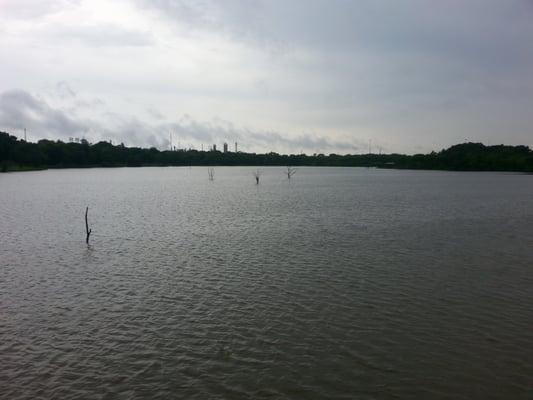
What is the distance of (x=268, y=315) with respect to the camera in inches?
573

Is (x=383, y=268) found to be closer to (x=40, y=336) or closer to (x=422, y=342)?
(x=422, y=342)

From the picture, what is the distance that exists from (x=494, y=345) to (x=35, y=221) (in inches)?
1525

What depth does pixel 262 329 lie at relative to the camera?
1335cm

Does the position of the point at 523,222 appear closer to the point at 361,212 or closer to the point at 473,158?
the point at 361,212

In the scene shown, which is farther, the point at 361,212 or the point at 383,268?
the point at 361,212

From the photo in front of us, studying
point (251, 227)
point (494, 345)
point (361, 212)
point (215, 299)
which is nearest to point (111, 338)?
point (215, 299)

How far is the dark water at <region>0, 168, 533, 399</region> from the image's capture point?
10234mm

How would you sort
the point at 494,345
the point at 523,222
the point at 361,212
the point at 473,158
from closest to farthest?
the point at 494,345 < the point at 523,222 < the point at 361,212 < the point at 473,158

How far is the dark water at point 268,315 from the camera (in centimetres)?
1023

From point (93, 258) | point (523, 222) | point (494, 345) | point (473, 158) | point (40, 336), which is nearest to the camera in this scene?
point (494, 345)

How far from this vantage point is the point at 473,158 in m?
191

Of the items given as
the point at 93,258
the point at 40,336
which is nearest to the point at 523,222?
the point at 93,258

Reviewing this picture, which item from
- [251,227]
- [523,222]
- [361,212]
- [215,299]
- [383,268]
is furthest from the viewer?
[361,212]

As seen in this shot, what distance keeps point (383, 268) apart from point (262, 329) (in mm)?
9618
